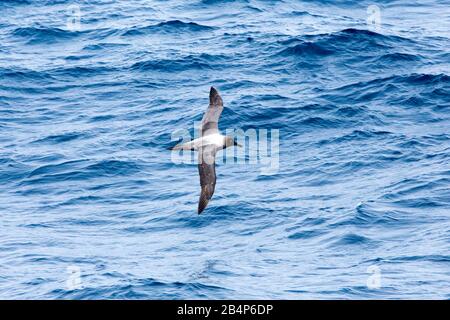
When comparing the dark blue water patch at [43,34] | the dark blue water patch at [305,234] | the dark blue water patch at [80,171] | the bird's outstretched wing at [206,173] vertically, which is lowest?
the dark blue water patch at [80,171]

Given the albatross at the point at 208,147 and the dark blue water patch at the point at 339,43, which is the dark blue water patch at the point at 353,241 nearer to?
the albatross at the point at 208,147

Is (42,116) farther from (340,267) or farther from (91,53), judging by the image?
(340,267)

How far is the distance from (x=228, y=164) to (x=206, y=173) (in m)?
7.08

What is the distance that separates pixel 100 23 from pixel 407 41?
10.7 m

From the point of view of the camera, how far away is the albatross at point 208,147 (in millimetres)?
21625

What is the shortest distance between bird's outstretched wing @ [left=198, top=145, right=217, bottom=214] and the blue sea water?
180 centimetres

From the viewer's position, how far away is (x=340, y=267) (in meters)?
23.0

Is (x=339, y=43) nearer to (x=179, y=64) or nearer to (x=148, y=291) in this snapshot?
(x=179, y=64)

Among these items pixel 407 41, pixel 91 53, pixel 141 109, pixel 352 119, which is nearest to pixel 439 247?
pixel 352 119

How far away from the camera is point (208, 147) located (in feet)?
73.0

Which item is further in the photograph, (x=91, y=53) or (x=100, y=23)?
(x=100, y=23)

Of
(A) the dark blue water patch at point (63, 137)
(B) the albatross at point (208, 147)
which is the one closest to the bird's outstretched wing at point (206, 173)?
(B) the albatross at point (208, 147)

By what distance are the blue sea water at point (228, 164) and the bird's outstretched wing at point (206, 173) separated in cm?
180
